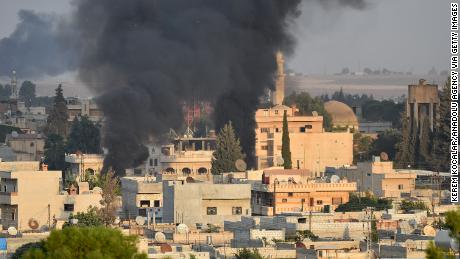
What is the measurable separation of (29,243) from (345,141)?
4531cm

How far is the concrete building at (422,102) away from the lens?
87250 mm

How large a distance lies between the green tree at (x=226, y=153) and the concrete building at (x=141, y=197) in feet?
38.6

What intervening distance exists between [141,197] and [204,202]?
15.1 feet

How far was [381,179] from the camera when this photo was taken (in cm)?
6800

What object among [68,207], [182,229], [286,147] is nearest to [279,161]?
[286,147]

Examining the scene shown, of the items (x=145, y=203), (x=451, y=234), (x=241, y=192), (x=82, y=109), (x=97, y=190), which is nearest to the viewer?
(x=451, y=234)

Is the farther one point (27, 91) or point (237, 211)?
point (27, 91)

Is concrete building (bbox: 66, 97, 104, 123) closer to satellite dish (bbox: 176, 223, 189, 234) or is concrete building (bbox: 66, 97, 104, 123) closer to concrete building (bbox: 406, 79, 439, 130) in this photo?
concrete building (bbox: 406, 79, 439, 130)

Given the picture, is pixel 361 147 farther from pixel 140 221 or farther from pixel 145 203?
pixel 140 221

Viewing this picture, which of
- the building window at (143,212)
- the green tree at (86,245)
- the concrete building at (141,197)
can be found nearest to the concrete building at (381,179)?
the concrete building at (141,197)

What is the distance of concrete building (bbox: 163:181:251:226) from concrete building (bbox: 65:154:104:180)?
51.9 ft

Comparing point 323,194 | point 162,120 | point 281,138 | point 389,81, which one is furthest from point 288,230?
point 389,81

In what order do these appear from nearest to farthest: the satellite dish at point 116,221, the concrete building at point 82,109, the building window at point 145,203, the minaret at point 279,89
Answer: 1. the satellite dish at point 116,221
2. the building window at point 145,203
3. the minaret at point 279,89
4. the concrete building at point 82,109

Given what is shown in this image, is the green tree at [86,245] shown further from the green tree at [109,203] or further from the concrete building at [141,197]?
the concrete building at [141,197]
